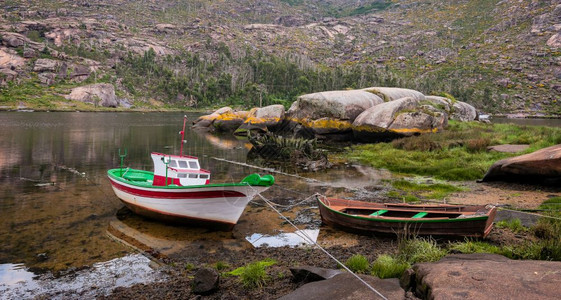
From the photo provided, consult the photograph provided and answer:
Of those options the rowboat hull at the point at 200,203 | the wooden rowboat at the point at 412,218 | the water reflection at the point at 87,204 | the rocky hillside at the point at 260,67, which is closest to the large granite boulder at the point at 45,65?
the rocky hillside at the point at 260,67

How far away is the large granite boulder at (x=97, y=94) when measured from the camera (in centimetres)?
10705

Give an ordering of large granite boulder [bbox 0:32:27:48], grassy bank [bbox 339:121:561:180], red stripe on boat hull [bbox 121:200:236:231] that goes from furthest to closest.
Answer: large granite boulder [bbox 0:32:27:48] < grassy bank [bbox 339:121:561:180] < red stripe on boat hull [bbox 121:200:236:231]

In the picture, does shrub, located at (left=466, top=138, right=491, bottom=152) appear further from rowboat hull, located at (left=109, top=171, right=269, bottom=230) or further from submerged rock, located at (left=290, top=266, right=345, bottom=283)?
submerged rock, located at (left=290, top=266, right=345, bottom=283)

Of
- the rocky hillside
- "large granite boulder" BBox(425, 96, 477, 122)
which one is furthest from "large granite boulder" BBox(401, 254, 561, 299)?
the rocky hillside

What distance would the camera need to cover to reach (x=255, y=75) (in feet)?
412

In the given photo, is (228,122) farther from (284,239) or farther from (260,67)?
(260,67)

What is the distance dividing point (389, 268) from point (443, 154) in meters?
18.6

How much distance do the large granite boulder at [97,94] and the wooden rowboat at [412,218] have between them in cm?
11335

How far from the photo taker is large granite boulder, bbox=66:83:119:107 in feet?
351

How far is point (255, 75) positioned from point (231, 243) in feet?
391

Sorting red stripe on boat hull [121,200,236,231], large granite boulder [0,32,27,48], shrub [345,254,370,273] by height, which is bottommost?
red stripe on boat hull [121,200,236,231]

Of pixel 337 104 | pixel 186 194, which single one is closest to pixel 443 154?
pixel 337 104

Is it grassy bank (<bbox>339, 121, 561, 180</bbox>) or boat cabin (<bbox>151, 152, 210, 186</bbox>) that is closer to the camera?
boat cabin (<bbox>151, 152, 210, 186</bbox>)

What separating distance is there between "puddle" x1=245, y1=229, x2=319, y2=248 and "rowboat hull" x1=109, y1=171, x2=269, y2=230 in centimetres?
105
